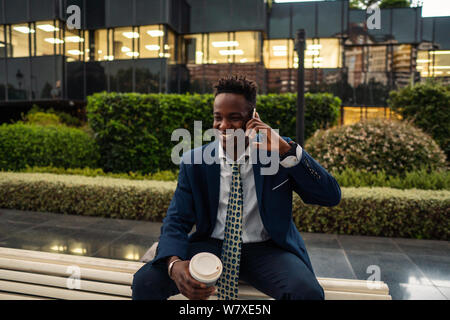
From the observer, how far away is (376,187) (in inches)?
247

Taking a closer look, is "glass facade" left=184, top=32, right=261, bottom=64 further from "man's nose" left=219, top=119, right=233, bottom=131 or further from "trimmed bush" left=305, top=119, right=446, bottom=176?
"man's nose" left=219, top=119, right=233, bottom=131

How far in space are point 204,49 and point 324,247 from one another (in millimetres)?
14294

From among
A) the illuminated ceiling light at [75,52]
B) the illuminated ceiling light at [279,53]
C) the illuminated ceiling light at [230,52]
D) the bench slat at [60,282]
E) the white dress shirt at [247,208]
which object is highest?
the illuminated ceiling light at [279,53]

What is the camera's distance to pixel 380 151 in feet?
24.2

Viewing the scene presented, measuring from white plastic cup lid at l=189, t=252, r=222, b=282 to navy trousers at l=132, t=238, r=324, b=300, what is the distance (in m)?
0.33

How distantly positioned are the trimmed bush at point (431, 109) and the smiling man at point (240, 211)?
10.6 m

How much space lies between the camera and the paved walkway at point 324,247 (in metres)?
3.93

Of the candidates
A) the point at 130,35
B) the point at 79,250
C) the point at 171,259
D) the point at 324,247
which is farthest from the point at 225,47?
the point at 171,259

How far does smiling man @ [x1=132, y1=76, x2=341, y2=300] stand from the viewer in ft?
6.73

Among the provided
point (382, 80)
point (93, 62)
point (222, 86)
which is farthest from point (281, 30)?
point (222, 86)

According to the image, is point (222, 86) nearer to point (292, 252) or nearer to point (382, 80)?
point (292, 252)

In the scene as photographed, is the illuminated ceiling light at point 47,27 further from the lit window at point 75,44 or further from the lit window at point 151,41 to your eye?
the lit window at point 151,41

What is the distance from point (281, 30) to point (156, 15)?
6.53 m

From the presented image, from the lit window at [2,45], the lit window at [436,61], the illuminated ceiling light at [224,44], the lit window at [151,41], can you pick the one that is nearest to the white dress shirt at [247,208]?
the lit window at [151,41]
